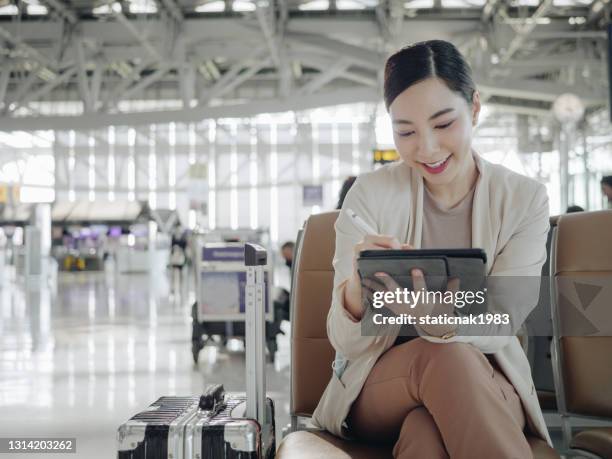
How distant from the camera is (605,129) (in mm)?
25781

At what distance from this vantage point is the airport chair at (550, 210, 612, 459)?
7.25 ft

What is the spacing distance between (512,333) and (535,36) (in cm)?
1584

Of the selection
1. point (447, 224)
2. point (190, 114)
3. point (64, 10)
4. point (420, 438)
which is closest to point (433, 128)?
point (447, 224)

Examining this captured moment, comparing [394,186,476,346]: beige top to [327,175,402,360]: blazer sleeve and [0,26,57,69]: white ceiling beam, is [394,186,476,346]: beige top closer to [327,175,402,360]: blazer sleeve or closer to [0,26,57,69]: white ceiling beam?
[327,175,402,360]: blazer sleeve

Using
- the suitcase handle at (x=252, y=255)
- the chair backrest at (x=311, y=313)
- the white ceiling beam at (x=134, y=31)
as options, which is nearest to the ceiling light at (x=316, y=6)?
the white ceiling beam at (x=134, y=31)

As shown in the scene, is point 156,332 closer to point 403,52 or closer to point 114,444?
point 114,444

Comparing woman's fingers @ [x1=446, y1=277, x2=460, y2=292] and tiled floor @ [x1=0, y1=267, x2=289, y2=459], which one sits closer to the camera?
woman's fingers @ [x1=446, y1=277, x2=460, y2=292]

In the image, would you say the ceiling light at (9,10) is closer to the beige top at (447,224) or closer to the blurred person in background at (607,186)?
the blurred person in background at (607,186)

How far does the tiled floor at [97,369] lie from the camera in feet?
15.0

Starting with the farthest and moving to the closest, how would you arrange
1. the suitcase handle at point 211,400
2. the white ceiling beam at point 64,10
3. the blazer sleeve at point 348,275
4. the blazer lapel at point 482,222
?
the white ceiling beam at point 64,10 < the suitcase handle at point 211,400 < the blazer lapel at point 482,222 < the blazer sleeve at point 348,275

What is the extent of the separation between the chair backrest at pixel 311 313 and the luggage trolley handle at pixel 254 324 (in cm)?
22

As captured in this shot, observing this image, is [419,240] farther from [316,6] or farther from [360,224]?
[316,6]

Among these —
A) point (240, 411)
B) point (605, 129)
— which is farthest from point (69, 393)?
point (605, 129)

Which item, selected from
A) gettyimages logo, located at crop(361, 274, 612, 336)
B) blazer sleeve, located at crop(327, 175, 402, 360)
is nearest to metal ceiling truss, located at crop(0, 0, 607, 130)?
blazer sleeve, located at crop(327, 175, 402, 360)
